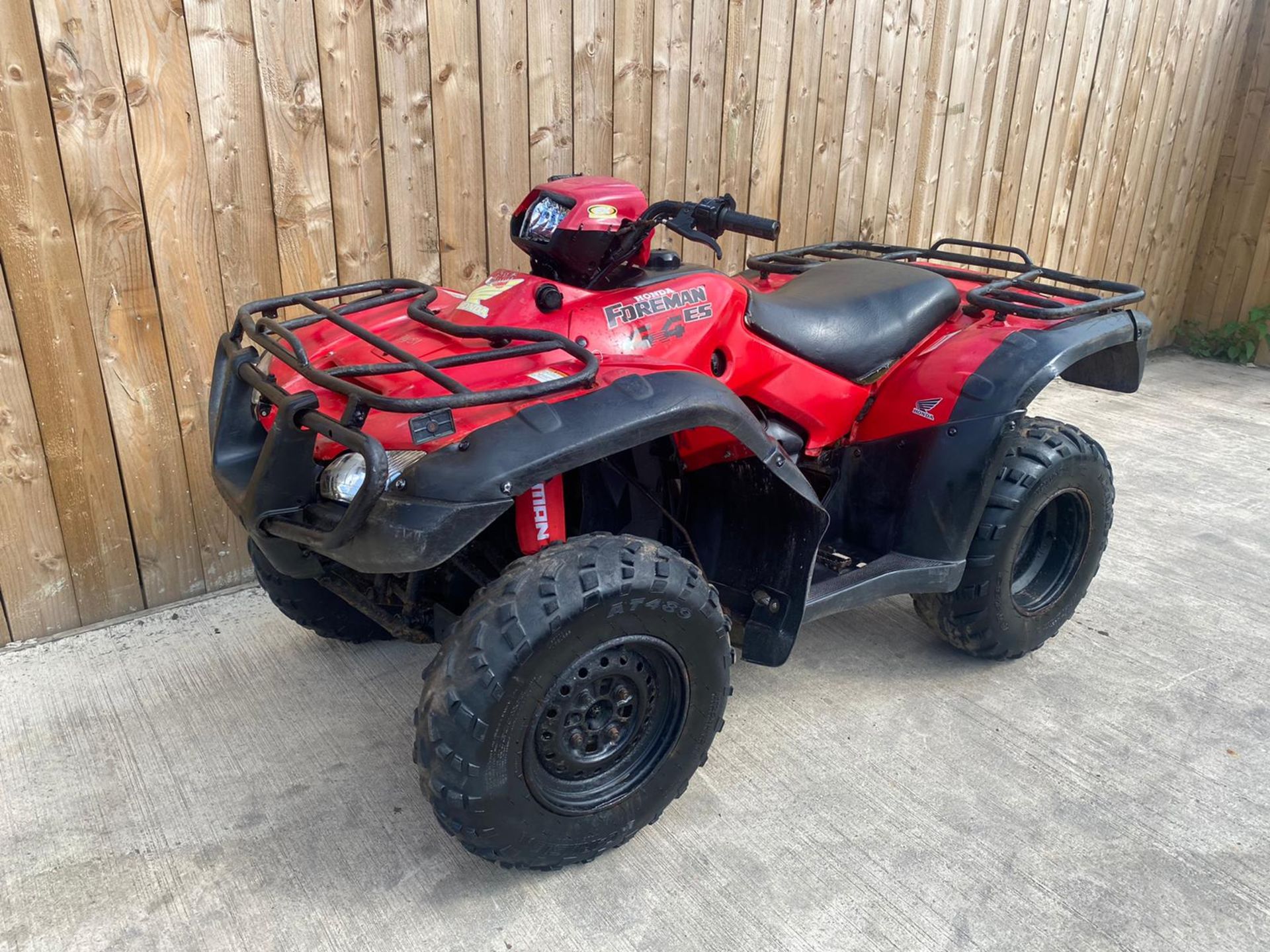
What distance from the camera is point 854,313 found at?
2.77 metres

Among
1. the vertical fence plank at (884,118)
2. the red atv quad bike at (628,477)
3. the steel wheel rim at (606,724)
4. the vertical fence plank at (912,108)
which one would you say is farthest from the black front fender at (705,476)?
the vertical fence plank at (912,108)

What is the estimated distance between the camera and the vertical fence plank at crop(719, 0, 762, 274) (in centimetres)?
414

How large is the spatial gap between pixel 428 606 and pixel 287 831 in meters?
0.63

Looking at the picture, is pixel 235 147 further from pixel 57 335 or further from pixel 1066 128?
pixel 1066 128

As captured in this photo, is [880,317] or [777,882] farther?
[880,317]

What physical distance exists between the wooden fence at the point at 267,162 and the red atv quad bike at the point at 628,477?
1.39 feet

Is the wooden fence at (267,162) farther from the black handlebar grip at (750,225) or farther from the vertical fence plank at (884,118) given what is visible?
the black handlebar grip at (750,225)

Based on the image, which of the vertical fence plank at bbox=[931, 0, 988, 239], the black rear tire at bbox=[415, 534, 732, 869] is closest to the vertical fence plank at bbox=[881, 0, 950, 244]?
the vertical fence plank at bbox=[931, 0, 988, 239]

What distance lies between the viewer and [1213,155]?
7059 millimetres

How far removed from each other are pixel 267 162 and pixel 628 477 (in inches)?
66.0

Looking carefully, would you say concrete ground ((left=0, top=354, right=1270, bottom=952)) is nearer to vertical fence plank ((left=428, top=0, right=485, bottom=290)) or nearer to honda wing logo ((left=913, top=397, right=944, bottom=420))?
honda wing logo ((left=913, top=397, right=944, bottom=420))

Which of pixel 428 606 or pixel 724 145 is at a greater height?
pixel 724 145

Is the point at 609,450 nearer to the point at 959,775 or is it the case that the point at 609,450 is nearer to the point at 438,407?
the point at 438,407

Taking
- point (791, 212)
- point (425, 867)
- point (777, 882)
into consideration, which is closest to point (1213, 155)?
point (791, 212)
